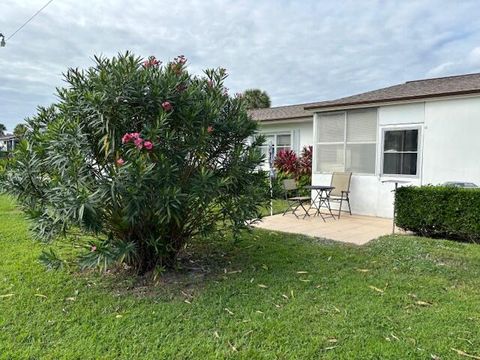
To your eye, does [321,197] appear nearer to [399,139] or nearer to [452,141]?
[399,139]

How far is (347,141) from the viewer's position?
9375 mm

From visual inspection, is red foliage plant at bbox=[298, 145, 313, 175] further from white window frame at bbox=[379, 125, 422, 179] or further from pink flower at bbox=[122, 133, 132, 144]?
pink flower at bbox=[122, 133, 132, 144]

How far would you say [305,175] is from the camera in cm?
1211

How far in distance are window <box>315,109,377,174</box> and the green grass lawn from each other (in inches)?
159

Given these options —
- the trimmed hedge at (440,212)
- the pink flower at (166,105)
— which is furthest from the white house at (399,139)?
the pink flower at (166,105)

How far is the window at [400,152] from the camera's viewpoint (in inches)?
326

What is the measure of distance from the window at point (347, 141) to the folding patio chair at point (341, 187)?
0.32 meters

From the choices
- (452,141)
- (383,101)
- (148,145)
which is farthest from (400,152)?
(148,145)

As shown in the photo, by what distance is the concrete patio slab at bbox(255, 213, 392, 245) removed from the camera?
6.68 m

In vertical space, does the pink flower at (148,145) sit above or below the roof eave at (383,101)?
below

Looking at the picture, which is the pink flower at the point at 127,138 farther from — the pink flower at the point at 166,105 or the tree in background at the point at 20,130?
the tree in background at the point at 20,130

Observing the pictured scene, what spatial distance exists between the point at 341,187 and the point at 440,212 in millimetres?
3023

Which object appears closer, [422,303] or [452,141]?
[422,303]

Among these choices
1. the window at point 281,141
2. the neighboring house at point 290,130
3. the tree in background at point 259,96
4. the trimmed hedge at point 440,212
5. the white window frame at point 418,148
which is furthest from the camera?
the tree in background at point 259,96
